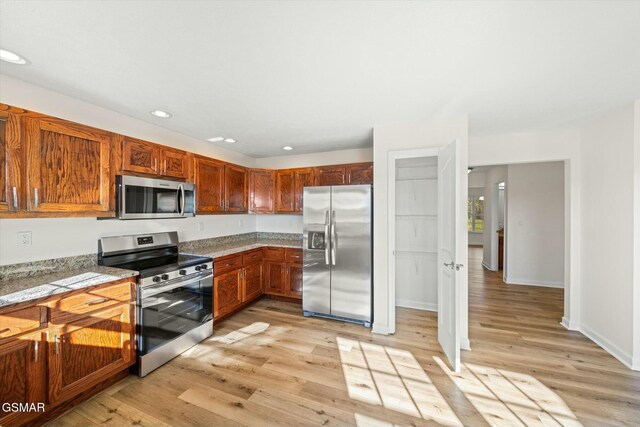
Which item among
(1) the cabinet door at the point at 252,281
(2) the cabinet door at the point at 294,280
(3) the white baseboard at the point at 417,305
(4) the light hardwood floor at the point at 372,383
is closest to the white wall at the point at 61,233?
(1) the cabinet door at the point at 252,281

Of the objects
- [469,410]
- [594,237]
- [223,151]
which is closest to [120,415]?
[469,410]

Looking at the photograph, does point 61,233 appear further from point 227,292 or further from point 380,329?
point 380,329

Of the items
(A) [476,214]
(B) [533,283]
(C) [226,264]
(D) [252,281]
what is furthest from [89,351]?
(A) [476,214]

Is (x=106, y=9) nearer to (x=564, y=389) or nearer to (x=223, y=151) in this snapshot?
(x=223, y=151)

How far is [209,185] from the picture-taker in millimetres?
3451

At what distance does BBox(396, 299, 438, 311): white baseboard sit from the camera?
3.78 m

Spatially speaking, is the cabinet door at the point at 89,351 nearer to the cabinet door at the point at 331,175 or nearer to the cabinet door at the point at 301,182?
the cabinet door at the point at 301,182

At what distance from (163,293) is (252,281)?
5.04 ft

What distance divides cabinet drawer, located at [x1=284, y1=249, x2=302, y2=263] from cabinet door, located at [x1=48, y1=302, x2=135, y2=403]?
2139 millimetres

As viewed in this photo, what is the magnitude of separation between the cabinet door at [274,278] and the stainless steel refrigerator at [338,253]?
55cm

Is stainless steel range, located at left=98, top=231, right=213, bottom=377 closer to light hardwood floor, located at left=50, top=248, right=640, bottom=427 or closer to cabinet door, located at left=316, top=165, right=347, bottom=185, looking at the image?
light hardwood floor, located at left=50, top=248, right=640, bottom=427

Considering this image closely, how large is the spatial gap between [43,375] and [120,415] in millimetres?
571

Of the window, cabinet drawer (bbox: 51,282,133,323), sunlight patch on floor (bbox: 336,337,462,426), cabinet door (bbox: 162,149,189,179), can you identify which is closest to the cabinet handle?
cabinet drawer (bbox: 51,282,133,323)

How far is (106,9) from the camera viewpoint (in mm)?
1268
